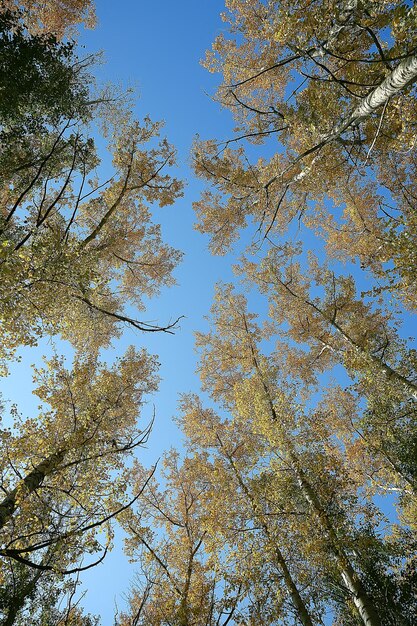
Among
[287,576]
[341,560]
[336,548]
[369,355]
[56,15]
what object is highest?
[56,15]

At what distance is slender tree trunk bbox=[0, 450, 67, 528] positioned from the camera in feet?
15.6

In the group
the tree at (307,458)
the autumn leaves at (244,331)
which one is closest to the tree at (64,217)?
the autumn leaves at (244,331)

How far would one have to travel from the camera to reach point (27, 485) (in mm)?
5168

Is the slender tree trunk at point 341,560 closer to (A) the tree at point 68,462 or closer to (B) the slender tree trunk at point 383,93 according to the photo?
(A) the tree at point 68,462

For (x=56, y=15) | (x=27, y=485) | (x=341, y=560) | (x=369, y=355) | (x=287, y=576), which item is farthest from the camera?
(x=56, y=15)

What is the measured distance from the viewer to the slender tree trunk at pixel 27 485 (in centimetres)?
475

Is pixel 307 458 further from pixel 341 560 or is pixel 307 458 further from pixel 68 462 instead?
pixel 68 462

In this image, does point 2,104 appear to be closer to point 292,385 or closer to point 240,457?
point 292,385

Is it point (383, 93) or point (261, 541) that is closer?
point (383, 93)

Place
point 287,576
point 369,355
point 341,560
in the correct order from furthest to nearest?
point 369,355, point 287,576, point 341,560

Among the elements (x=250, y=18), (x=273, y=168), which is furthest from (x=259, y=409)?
(x=250, y=18)

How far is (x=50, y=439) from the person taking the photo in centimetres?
618

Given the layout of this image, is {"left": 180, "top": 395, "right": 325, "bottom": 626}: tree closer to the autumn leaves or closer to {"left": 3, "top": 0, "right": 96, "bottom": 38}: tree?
the autumn leaves

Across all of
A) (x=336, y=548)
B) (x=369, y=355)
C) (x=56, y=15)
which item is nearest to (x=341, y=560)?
(x=336, y=548)
